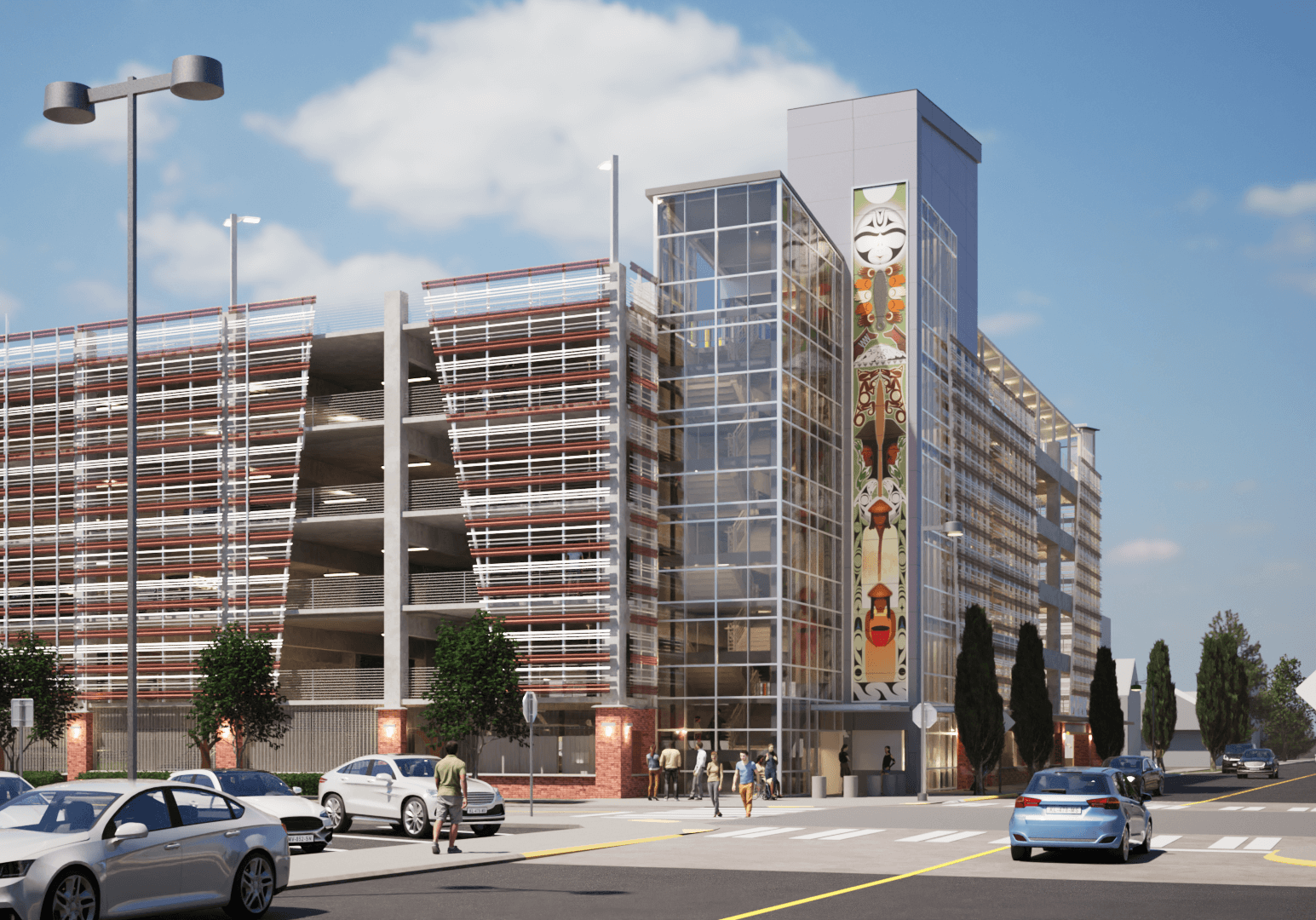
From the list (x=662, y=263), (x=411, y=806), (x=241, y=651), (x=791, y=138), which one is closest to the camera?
(x=411, y=806)

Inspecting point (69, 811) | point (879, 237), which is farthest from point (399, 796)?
point (879, 237)

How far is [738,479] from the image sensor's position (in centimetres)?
5128

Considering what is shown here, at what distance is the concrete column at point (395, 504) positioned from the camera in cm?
5072

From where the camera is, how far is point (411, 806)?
28938mm

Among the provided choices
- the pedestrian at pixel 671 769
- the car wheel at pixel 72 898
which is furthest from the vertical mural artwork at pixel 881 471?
the car wheel at pixel 72 898

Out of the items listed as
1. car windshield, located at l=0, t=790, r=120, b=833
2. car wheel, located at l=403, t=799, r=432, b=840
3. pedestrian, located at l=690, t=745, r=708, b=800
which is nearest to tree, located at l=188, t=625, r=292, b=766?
pedestrian, located at l=690, t=745, r=708, b=800

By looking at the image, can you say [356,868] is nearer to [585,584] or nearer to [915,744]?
[585,584]

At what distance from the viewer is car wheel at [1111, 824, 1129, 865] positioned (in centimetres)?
2239

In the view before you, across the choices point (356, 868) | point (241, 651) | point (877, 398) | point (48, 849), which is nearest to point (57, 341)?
point (241, 651)

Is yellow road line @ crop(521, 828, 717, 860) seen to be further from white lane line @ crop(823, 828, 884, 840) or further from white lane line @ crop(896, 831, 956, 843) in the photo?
white lane line @ crop(896, 831, 956, 843)

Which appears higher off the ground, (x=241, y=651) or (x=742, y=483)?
(x=742, y=483)

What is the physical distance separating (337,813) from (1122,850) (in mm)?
15554

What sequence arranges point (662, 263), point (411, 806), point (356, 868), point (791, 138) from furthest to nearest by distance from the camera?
point (791, 138) < point (662, 263) < point (411, 806) < point (356, 868)

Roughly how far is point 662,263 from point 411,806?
28.6m
